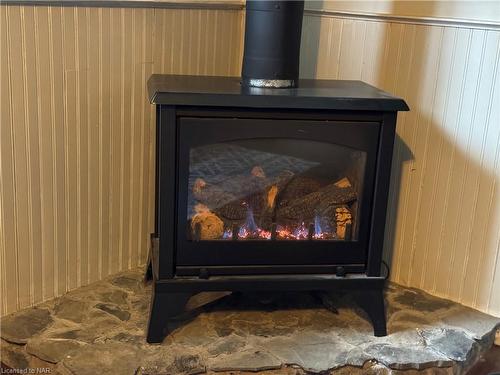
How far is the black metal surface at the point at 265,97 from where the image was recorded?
1.67 metres

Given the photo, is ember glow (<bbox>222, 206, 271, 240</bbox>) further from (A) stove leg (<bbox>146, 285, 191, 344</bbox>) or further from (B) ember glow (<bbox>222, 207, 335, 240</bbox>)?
(A) stove leg (<bbox>146, 285, 191, 344</bbox>)

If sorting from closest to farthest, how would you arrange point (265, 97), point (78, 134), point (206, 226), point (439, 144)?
point (265, 97), point (206, 226), point (78, 134), point (439, 144)

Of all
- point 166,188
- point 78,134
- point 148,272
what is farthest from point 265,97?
point 148,272

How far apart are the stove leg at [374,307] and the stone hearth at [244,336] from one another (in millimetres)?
32

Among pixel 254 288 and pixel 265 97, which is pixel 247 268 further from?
pixel 265 97

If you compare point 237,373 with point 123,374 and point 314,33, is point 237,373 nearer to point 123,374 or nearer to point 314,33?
point 123,374

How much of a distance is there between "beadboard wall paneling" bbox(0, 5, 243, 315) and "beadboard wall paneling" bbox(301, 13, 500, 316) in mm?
575

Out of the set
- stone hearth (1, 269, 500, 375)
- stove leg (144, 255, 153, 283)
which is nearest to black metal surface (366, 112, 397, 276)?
stone hearth (1, 269, 500, 375)

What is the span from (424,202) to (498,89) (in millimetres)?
433

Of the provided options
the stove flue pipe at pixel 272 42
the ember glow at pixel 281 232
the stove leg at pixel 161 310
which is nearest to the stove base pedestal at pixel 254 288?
the stove leg at pixel 161 310

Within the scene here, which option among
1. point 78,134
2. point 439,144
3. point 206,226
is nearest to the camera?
point 206,226

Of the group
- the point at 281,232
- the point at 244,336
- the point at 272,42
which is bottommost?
the point at 244,336

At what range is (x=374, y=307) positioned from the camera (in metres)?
1.91

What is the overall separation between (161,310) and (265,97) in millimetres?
634
